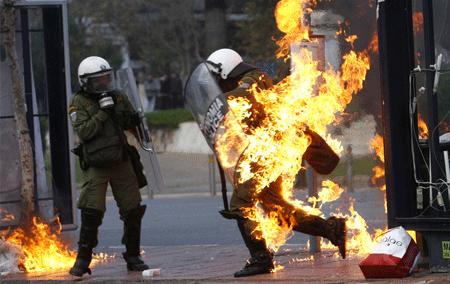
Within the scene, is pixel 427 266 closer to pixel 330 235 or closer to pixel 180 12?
pixel 330 235

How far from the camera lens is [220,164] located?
9.63 m

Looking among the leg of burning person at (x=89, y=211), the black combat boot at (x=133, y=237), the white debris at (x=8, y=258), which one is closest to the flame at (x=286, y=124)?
the black combat boot at (x=133, y=237)

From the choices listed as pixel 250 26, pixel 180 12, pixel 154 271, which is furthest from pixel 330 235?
pixel 180 12

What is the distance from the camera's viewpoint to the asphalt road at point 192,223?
1116 cm

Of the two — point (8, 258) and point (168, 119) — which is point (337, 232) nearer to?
point (8, 258)

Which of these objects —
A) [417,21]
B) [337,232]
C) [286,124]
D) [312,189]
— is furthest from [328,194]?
[417,21]

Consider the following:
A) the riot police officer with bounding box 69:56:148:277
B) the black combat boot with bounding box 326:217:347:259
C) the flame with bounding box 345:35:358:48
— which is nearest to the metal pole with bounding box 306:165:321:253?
the black combat boot with bounding box 326:217:347:259

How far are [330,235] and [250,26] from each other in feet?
78.8

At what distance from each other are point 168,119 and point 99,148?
2545 centimetres

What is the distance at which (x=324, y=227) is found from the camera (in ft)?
33.1

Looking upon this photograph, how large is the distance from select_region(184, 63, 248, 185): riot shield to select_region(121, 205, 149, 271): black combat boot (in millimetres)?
1239

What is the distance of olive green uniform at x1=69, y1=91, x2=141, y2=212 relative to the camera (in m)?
10.1

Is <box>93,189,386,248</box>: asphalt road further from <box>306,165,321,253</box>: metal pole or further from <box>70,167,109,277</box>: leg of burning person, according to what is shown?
<box>70,167,109,277</box>: leg of burning person

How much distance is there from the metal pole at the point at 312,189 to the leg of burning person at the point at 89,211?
2030 millimetres
